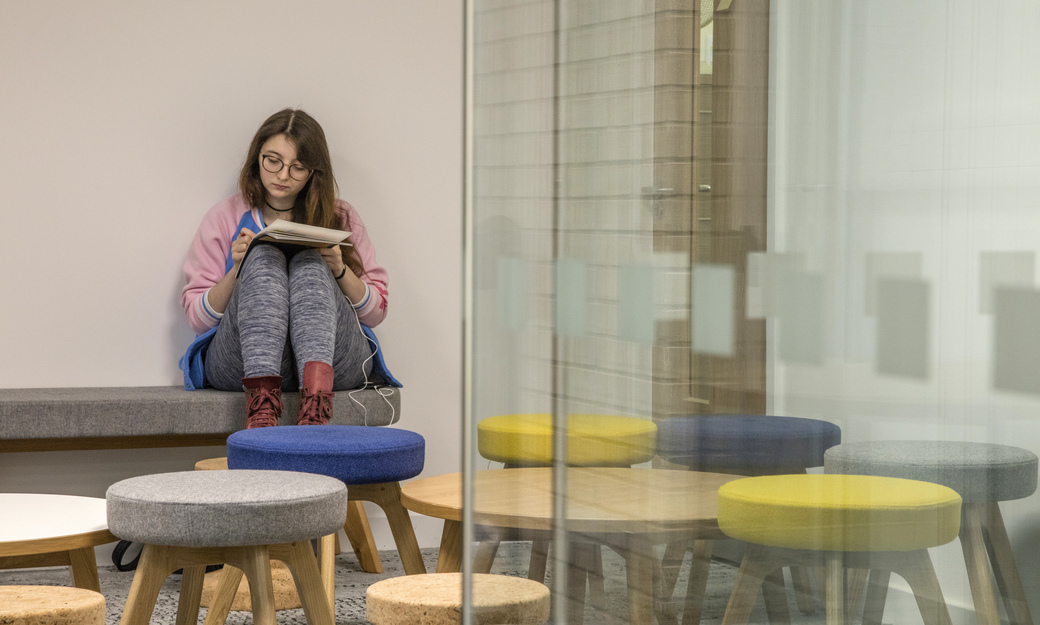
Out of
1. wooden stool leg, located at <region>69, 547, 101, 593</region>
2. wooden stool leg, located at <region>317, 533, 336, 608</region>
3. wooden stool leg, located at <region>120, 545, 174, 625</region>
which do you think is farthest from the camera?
wooden stool leg, located at <region>317, 533, 336, 608</region>

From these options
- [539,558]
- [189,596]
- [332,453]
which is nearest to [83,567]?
[189,596]

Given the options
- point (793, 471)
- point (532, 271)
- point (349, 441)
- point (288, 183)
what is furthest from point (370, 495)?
point (793, 471)

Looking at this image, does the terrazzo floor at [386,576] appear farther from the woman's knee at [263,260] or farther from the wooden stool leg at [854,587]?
the woman's knee at [263,260]

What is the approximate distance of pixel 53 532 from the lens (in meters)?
1.23

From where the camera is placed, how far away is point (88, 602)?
44.3 inches

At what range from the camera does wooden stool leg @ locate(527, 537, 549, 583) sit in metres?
0.63

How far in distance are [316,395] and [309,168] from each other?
2.12 ft

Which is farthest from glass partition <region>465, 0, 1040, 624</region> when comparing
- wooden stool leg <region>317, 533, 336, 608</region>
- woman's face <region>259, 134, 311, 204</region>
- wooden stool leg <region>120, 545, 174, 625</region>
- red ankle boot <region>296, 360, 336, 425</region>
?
woman's face <region>259, 134, 311, 204</region>

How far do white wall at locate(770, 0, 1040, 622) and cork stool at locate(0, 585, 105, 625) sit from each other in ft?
3.04

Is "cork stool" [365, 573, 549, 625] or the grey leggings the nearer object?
"cork stool" [365, 573, 549, 625]

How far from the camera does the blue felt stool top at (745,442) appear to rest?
466 mm

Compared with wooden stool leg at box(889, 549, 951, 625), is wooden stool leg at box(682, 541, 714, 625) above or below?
below

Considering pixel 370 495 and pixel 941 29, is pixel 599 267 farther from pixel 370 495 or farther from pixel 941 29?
pixel 370 495

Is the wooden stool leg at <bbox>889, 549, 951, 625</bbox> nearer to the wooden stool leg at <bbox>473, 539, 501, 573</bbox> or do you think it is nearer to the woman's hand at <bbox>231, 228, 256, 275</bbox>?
the wooden stool leg at <bbox>473, 539, 501, 573</bbox>
